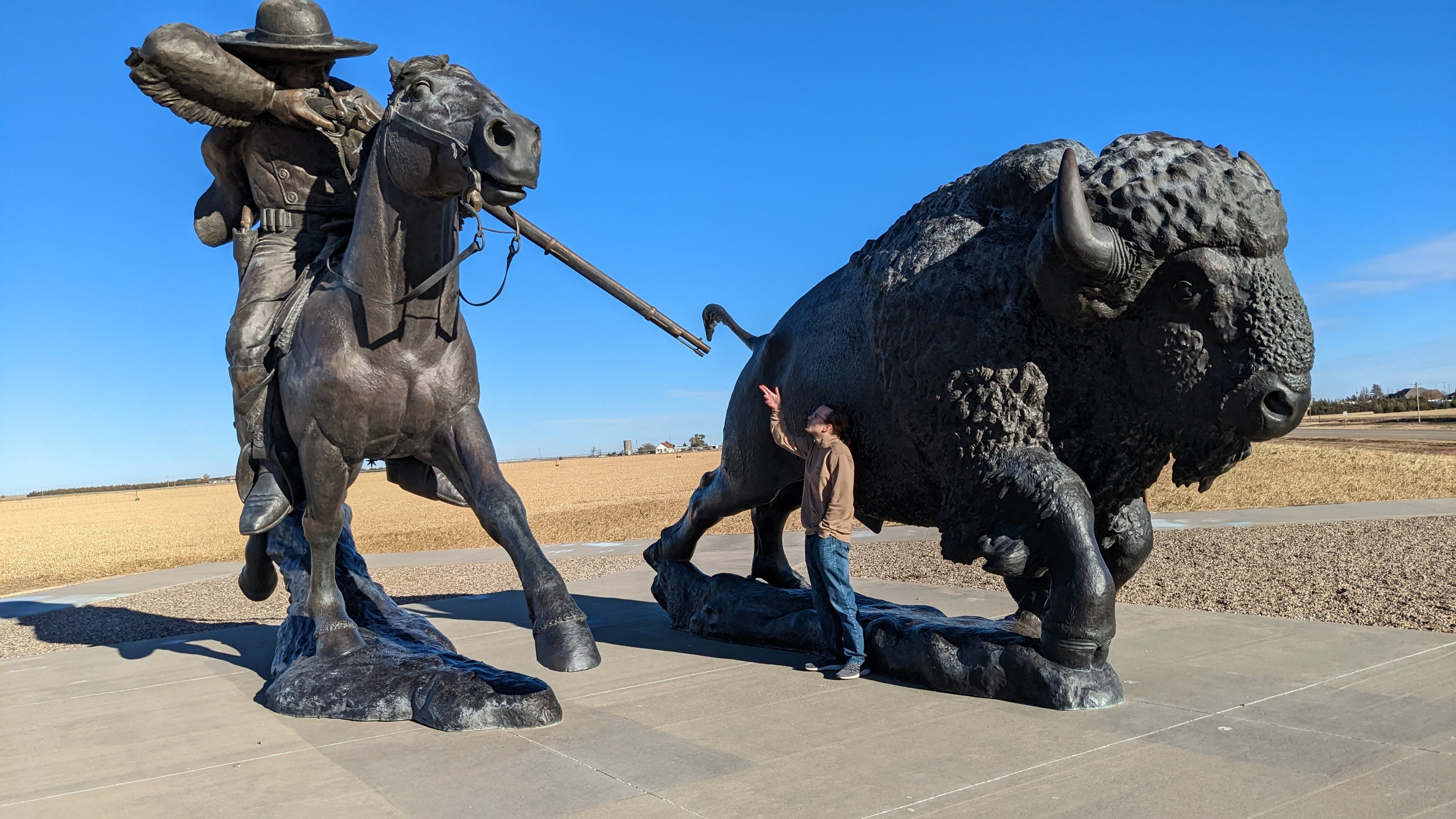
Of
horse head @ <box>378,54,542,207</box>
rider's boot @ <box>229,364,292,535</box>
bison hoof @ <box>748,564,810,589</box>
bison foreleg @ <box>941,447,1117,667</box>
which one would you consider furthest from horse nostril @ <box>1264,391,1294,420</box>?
rider's boot @ <box>229,364,292,535</box>

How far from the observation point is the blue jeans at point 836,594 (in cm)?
491

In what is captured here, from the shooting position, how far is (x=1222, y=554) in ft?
29.3

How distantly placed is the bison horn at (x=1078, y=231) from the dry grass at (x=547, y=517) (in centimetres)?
1103

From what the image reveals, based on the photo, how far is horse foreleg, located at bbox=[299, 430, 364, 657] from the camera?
15.6ft

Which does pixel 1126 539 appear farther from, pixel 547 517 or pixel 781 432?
pixel 547 517

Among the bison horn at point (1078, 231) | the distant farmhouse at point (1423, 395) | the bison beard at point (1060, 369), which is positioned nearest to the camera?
the bison horn at point (1078, 231)

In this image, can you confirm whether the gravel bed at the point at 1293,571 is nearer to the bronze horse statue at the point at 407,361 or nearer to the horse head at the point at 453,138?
the bronze horse statue at the point at 407,361

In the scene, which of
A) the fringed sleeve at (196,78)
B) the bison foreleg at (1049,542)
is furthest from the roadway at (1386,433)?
the fringed sleeve at (196,78)

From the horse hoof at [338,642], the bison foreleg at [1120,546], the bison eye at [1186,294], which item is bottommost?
the horse hoof at [338,642]

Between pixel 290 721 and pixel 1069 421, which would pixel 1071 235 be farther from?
pixel 290 721

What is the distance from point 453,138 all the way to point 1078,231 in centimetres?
240

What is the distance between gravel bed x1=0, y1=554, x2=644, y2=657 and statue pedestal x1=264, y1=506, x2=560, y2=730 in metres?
2.76

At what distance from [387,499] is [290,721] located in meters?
32.3

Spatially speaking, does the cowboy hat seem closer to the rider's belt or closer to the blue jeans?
the rider's belt
